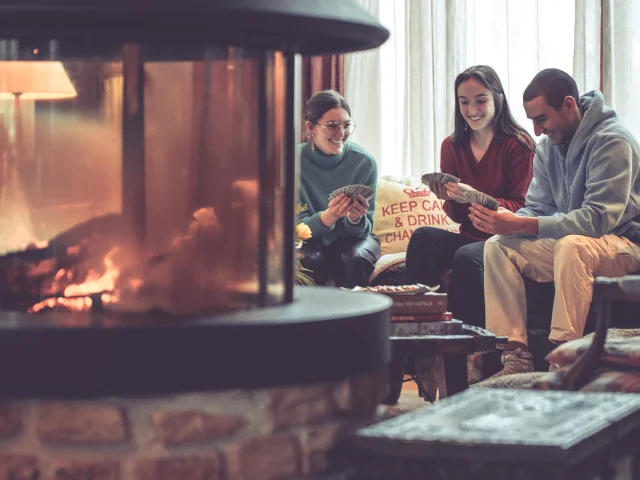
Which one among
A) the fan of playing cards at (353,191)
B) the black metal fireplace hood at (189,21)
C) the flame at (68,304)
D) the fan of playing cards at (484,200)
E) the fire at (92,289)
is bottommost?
the flame at (68,304)

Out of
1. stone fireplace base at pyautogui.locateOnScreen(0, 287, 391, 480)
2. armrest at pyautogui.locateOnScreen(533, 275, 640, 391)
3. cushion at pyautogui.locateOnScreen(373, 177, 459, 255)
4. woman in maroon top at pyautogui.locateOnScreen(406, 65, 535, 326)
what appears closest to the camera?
stone fireplace base at pyautogui.locateOnScreen(0, 287, 391, 480)

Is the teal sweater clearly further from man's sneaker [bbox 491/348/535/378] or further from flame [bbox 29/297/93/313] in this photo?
flame [bbox 29/297/93/313]

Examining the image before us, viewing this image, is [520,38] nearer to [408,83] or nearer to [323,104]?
[408,83]

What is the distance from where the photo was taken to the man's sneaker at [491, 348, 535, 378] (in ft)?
12.3

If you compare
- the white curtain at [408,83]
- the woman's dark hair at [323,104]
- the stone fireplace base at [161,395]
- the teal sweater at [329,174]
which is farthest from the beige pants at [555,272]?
the stone fireplace base at [161,395]

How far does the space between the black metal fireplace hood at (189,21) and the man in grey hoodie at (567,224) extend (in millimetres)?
1902

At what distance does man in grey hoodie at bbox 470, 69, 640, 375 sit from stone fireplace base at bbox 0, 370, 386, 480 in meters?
2.04

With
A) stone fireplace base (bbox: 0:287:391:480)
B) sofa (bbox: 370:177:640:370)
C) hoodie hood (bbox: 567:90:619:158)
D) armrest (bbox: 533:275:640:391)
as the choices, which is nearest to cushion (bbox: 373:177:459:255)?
sofa (bbox: 370:177:640:370)

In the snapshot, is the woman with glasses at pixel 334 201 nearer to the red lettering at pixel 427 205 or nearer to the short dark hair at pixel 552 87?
the red lettering at pixel 427 205

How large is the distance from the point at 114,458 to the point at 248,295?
42 cm

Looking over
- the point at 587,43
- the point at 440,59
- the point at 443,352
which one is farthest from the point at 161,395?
the point at 440,59

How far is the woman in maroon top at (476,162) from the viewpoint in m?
4.36

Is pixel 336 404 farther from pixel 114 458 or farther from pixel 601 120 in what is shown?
pixel 601 120

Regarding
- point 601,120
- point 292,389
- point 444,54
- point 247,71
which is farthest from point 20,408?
point 444,54
